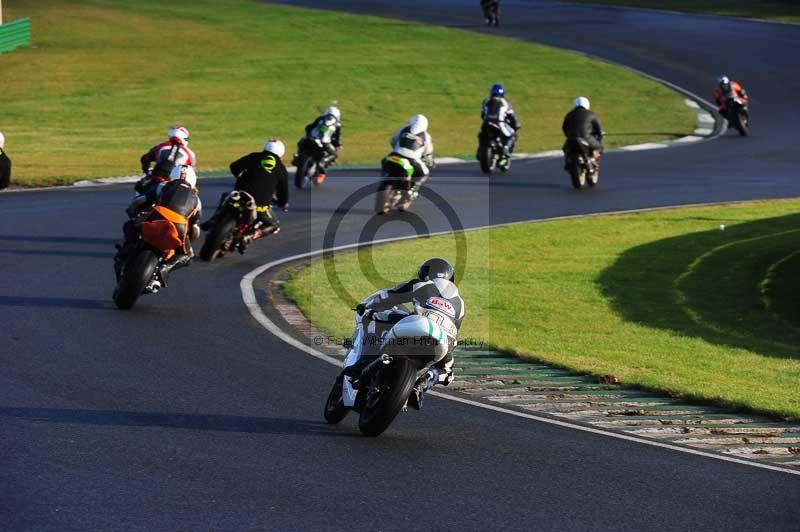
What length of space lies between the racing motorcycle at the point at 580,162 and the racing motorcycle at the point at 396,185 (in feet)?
13.8

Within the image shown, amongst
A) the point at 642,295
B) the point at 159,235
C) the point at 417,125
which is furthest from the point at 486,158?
the point at 159,235

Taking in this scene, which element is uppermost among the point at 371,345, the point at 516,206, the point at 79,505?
the point at 516,206

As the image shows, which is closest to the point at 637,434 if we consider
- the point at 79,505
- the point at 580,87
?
the point at 79,505

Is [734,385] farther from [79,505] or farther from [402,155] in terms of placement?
[402,155]

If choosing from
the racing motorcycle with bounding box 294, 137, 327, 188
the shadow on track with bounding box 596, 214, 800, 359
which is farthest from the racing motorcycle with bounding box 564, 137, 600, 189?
the racing motorcycle with bounding box 294, 137, 327, 188

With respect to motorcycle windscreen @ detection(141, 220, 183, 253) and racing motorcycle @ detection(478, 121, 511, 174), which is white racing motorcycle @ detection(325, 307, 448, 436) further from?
racing motorcycle @ detection(478, 121, 511, 174)

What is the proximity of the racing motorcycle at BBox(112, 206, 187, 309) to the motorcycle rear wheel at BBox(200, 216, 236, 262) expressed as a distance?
2961mm

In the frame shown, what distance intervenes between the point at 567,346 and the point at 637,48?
4025 cm

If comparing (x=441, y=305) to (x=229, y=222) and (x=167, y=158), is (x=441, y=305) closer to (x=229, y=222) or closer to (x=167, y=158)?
(x=229, y=222)

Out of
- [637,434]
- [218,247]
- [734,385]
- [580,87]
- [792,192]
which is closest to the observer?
[637,434]

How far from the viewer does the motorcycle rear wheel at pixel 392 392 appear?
30.3ft

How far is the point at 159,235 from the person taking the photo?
14.1 m

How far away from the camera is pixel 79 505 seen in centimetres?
767

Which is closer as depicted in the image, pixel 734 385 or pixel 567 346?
pixel 734 385
